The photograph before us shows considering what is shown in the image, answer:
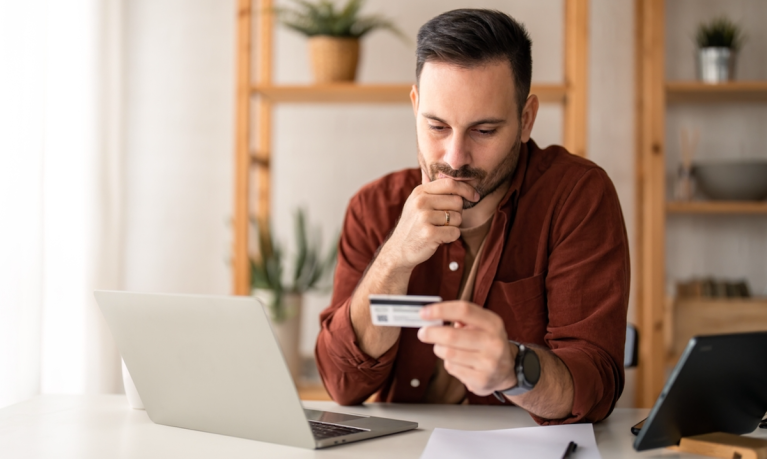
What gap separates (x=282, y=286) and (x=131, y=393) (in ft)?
4.45

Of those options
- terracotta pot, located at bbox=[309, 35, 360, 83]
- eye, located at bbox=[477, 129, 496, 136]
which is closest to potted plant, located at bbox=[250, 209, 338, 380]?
terracotta pot, located at bbox=[309, 35, 360, 83]

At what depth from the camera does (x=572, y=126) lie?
238 centimetres

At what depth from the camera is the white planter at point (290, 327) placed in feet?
8.40

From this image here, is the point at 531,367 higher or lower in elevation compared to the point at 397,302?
lower

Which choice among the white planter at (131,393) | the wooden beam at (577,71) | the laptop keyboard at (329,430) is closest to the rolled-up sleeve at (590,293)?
the laptop keyboard at (329,430)

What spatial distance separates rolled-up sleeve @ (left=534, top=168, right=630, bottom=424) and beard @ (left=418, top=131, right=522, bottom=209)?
127 millimetres

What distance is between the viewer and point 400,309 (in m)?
0.88

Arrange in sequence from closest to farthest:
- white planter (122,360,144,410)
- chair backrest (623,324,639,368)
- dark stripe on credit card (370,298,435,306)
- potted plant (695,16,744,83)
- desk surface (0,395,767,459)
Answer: dark stripe on credit card (370,298,435,306)
desk surface (0,395,767,459)
white planter (122,360,144,410)
chair backrest (623,324,639,368)
potted plant (695,16,744,83)

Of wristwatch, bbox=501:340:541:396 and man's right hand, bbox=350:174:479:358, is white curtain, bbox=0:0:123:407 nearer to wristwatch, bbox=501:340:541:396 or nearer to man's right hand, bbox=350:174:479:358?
man's right hand, bbox=350:174:479:358

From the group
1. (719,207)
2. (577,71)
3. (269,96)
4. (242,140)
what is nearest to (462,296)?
(577,71)

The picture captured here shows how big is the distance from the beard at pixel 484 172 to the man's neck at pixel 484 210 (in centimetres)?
5

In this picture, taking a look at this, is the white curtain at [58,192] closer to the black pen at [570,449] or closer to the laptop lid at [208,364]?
the laptop lid at [208,364]

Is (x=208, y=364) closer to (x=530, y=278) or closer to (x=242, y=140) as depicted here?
(x=530, y=278)

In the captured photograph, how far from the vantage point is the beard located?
1.38 m
